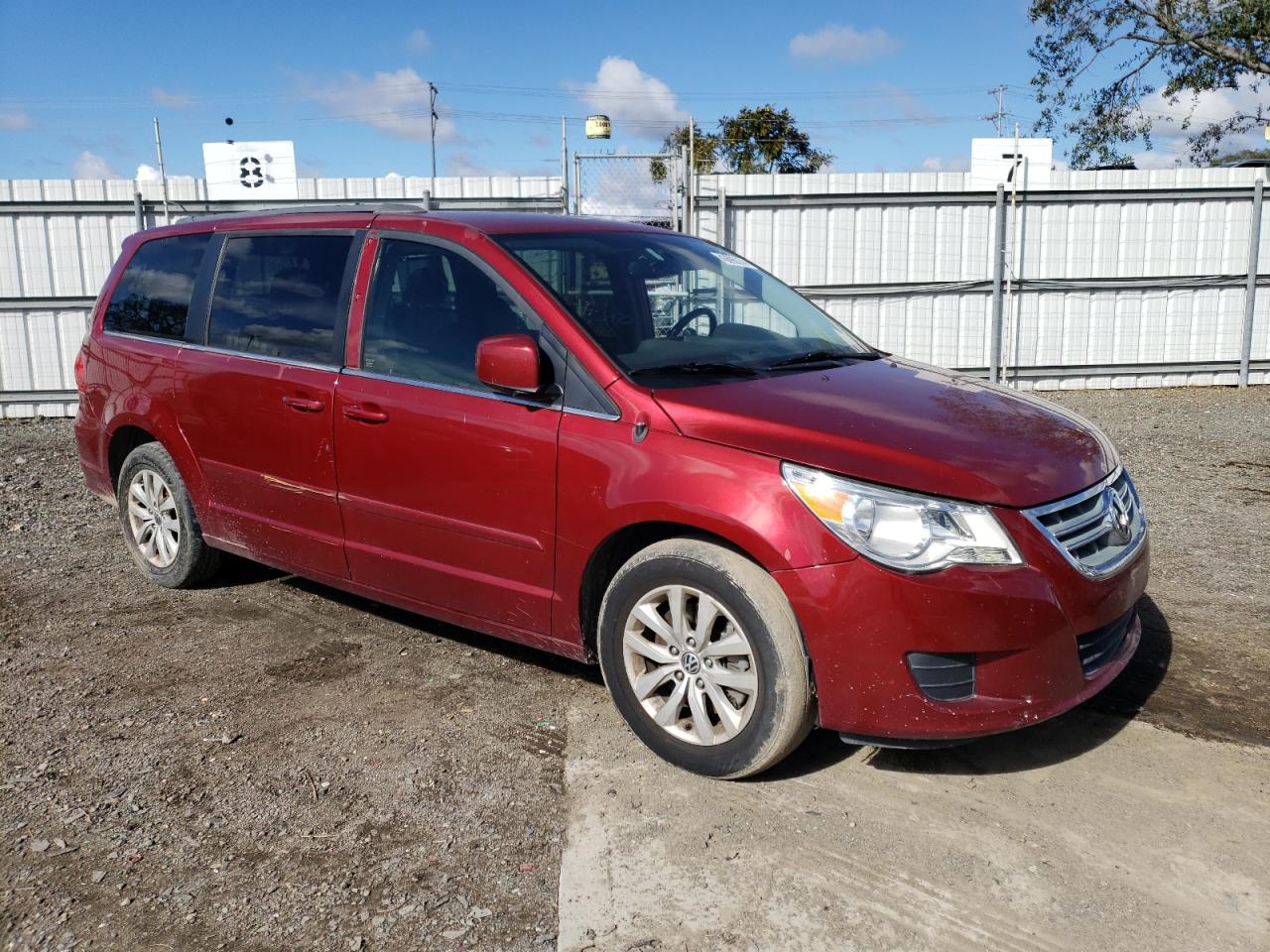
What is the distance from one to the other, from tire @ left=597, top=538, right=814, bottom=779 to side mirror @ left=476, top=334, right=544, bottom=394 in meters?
0.71

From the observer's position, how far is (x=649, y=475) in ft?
11.0

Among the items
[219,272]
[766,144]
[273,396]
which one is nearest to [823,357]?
[273,396]

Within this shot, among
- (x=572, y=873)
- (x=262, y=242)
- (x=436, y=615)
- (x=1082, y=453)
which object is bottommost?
(x=572, y=873)

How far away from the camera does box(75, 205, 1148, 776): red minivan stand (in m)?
3.06

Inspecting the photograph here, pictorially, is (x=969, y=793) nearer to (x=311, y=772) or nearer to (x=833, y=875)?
(x=833, y=875)

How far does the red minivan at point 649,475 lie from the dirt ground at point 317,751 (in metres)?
0.37

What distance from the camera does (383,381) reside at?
13.5 feet

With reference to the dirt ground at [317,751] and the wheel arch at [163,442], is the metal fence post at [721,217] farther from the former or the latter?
the wheel arch at [163,442]

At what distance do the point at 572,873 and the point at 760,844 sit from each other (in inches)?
21.6

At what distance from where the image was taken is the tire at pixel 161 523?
17.1 ft

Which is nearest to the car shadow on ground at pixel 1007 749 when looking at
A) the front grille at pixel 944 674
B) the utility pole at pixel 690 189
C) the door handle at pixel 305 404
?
the front grille at pixel 944 674

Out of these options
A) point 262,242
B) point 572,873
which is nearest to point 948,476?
point 572,873

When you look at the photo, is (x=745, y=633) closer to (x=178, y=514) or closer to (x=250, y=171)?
(x=178, y=514)

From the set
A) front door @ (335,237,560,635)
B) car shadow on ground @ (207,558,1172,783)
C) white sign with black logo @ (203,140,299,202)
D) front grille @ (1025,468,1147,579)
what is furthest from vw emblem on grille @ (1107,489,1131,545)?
white sign with black logo @ (203,140,299,202)
